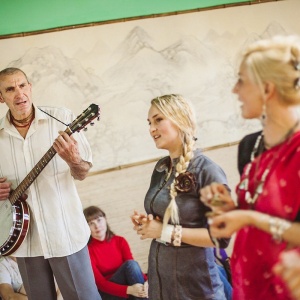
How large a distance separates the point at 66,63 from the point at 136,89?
54 centimetres

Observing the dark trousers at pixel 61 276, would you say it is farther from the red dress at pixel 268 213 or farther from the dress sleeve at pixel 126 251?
the red dress at pixel 268 213

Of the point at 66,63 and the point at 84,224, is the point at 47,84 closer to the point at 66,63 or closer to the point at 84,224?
the point at 66,63

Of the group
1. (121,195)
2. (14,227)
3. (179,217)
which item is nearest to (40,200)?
(14,227)

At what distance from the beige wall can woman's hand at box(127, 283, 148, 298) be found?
0.55m

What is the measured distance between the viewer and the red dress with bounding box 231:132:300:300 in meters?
1.14

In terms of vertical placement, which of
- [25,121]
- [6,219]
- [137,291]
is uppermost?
[25,121]

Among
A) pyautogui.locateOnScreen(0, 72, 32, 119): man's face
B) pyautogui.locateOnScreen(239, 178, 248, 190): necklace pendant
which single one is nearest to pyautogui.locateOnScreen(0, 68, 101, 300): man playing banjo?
pyautogui.locateOnScreen(0, 72, 32, 119): man's face

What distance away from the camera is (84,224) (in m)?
2.45

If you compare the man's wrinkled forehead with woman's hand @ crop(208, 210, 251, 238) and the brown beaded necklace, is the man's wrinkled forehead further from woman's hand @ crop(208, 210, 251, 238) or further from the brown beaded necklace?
→ woman's hand @ crop(208, 210, 251, 238)

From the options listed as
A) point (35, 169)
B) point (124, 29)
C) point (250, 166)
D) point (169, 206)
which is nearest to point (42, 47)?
A: point (124, 29)

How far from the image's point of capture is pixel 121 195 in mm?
3395

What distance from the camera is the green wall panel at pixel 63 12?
10.3 feet

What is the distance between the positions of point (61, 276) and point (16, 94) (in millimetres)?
971

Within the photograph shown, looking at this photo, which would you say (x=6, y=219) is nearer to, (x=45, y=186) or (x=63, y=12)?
(x=45, y=186)
